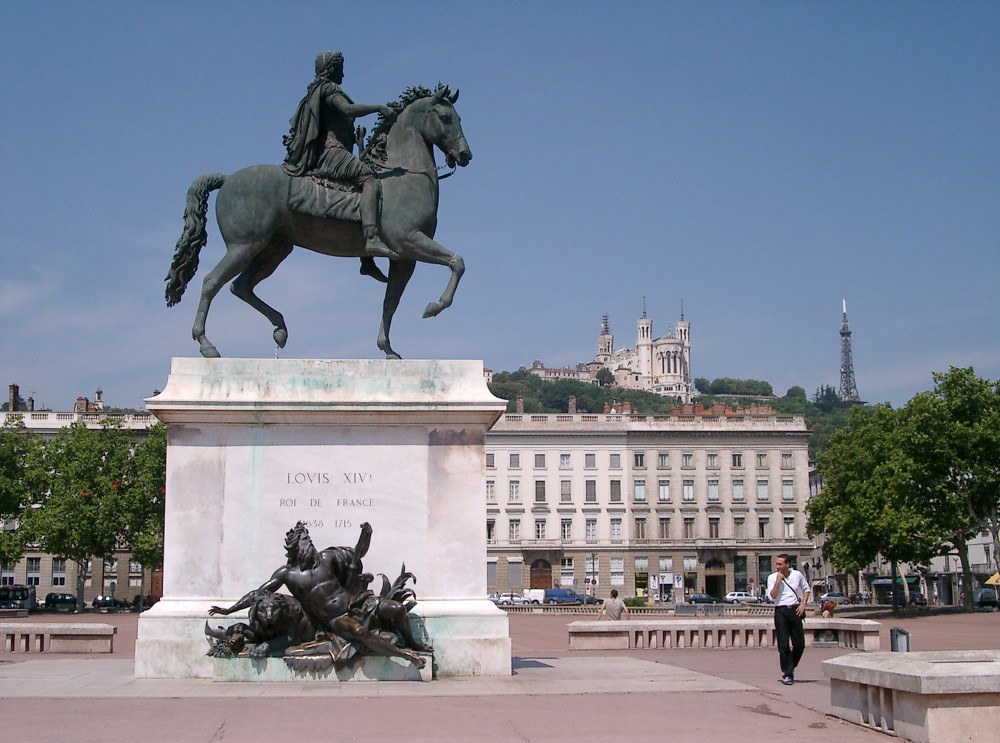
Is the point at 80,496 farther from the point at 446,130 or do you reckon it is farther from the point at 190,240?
the point at 446,130

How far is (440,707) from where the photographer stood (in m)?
11.8

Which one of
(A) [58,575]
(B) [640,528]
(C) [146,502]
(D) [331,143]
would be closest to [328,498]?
(D) [331,143]

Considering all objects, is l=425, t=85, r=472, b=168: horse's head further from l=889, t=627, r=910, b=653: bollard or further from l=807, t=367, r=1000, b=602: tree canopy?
l=807, t=367, r=1000, b=602: tree canopy

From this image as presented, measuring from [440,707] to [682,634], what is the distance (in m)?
12.3

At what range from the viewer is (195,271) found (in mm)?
16406

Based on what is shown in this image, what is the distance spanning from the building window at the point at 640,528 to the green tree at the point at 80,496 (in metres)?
49.4

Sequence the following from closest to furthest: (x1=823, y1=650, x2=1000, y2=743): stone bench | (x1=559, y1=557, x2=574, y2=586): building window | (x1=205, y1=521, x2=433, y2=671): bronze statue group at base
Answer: (x1=823, y1=650, x2=1000, y2=743): stone bench, (x1=205, y1=521, x2=433, y2=671): bronze statue group at base, (x1=559, y1=557, x2=574, y2=586): building window

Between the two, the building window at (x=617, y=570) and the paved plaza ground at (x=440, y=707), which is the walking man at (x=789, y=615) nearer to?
the paved plaza ground at (x=440, y=707)

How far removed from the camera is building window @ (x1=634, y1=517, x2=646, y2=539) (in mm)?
103562

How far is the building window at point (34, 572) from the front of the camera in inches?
3671

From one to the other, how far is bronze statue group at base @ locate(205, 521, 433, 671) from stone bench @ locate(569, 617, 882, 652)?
31.5ft

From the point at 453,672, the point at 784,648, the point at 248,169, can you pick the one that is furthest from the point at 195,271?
the point at 784,648

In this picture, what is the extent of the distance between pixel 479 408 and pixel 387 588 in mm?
2673

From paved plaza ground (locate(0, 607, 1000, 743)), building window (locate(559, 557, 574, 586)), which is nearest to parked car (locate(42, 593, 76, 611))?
building window (locate(559, 557, 574, 586))
